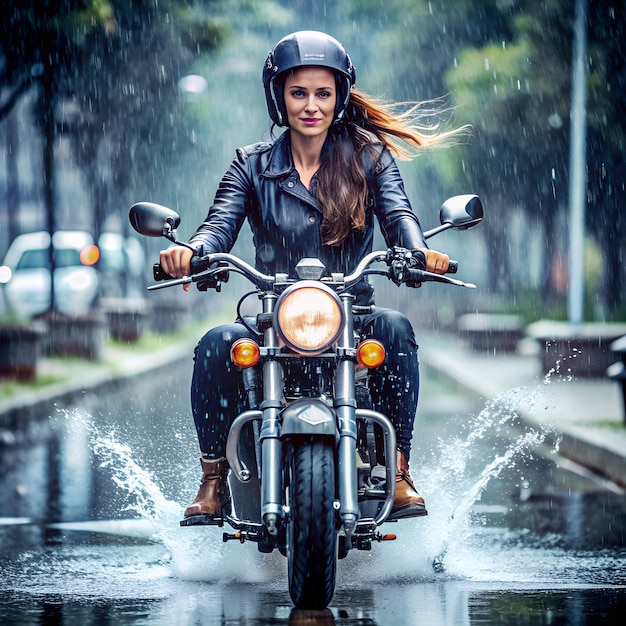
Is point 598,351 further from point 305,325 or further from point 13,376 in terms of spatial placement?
point 305,325

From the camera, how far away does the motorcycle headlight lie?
4785mm

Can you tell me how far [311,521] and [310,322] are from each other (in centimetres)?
68

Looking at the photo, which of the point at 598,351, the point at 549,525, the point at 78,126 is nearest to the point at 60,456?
the point at 549,525

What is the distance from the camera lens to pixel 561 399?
14.6 m

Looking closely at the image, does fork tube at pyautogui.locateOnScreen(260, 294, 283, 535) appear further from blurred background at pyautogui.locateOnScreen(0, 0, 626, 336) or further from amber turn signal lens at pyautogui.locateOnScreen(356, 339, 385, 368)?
blurred background at pyautogui.locateOnScreen(0, 0, 626, 336)

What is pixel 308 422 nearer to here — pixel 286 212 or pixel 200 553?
pixel 286 212

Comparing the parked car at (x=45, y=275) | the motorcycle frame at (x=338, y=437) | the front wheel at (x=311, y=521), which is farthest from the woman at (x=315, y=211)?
the parked car at (x=45, y=275)

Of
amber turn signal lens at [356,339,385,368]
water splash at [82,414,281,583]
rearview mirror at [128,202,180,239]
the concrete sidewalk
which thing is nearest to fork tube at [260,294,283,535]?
amber turn signal lens at [356,339,385,368]

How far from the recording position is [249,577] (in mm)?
5832

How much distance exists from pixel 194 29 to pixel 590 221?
10.1m

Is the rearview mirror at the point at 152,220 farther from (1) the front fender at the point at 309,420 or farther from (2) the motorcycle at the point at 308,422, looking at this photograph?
(1) the front fender at the point at 309,420

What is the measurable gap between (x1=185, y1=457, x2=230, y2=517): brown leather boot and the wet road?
1.05ft

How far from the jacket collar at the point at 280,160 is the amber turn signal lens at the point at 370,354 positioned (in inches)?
37.0

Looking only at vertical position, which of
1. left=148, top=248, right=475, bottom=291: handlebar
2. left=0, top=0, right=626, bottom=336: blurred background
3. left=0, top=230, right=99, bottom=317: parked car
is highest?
left=0, top=0, right=626, bottom=336: blurred background
